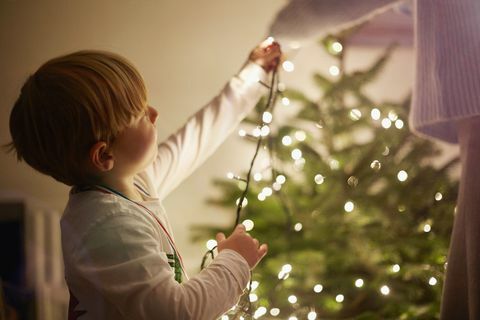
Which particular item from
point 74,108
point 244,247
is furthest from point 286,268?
point 74,108

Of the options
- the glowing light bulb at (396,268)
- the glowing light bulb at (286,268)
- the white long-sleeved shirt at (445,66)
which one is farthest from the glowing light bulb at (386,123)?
the white long-sleeved shirt at (445,66)

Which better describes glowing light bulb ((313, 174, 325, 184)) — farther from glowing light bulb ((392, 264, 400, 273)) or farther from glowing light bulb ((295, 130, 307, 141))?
glowing light bulb ((392, 264, 400, 273))

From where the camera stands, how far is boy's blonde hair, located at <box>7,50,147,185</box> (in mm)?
865

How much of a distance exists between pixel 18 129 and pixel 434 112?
644mm

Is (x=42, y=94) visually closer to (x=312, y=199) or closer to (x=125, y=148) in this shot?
(x=125, y=148)

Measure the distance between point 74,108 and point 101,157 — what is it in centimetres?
9

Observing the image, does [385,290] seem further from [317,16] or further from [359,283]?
[317,16]

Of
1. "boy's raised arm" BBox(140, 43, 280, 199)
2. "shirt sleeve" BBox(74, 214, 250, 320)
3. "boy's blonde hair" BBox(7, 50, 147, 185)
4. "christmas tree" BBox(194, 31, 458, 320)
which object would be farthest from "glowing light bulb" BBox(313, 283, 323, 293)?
"boy's blonde hair" BBox(7, 50, 147, 185)

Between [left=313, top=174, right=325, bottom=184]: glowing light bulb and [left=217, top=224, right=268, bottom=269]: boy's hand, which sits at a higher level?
[left=217, top=224, right=268, bottom=269]: boy's hand

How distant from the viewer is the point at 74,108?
2.83ft

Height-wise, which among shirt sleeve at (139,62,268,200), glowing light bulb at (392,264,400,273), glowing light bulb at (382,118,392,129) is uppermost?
shirt sleeve at (139,62,268,200)

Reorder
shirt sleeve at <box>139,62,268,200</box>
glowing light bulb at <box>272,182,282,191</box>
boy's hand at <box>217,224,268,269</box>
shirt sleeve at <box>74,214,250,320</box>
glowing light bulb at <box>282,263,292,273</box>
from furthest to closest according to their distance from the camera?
glowing light bulb at <box>272,182,282,191</box>, glowing light bulb at <box>282,263,292,273</box>, shirt sleeve at <box>139,62,268,200</box>, boy's hand at <box>217,224,268,269</box>, shirt sleeve at <box>74,214,250,320</box>

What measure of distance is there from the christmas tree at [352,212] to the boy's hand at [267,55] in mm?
399

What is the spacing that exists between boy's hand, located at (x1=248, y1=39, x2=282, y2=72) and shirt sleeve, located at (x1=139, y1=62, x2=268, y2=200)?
0.04 feet
